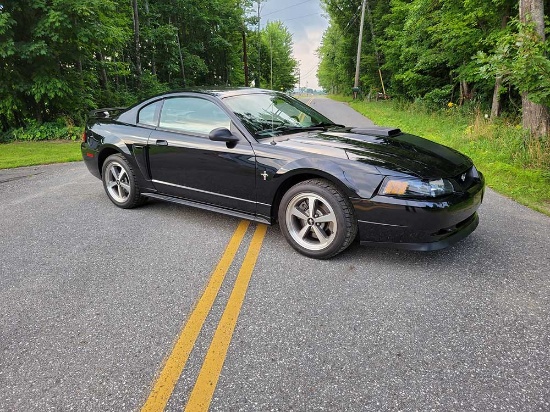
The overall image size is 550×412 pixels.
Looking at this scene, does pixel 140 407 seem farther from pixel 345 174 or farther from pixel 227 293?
pixel 345 174

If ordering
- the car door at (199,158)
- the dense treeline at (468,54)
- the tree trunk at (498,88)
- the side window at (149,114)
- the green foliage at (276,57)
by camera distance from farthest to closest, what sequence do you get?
the green foliage at (276,57)
the tree trunk at (498,88)
the dense treeline at (468,54)
the side window at (149,114)
the car door at (199,158)

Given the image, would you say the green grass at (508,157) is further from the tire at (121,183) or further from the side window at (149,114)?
the tire at (121,183)

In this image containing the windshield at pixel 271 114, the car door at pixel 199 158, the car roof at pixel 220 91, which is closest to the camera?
the car door at pixel 199 158

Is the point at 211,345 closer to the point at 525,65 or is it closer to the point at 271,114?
the point at 271,114

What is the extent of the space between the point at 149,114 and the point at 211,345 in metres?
3.22

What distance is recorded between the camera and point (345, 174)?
9.80 feet

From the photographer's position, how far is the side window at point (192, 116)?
3.72 metres

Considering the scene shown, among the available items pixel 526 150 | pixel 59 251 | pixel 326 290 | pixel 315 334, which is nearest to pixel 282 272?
pixel 326 290

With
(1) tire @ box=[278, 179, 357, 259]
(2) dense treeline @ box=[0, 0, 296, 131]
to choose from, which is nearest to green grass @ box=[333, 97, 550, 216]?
(1) tire @ box=[278, 179, 357, 259]

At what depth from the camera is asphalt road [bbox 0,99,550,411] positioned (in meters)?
1.79

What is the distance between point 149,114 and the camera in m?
4.37

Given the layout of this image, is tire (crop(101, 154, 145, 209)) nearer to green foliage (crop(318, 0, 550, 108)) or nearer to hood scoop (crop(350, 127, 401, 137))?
hood scoop (crop(350, 127, 401, 137))

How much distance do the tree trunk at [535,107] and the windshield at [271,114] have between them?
5379mm

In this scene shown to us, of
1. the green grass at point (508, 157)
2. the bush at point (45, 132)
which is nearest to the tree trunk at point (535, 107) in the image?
the green grass at point (508, 157)
